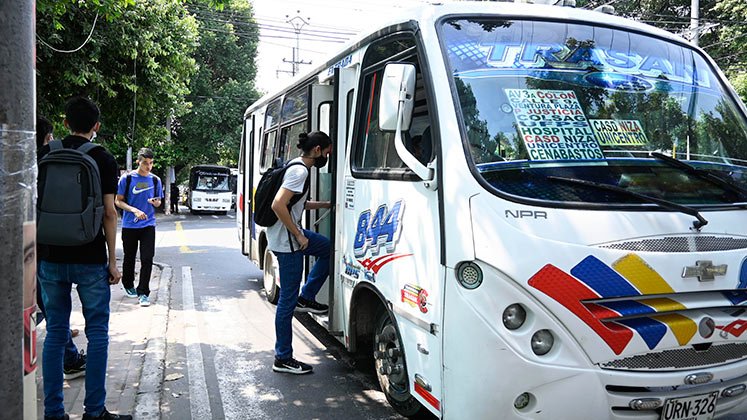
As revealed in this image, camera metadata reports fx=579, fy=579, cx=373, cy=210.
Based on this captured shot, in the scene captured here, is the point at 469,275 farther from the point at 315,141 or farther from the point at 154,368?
the point at 154,368

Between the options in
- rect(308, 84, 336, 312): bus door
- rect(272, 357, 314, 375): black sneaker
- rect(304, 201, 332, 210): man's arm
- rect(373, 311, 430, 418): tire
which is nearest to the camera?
rect(373, 311, 430, 418): tire

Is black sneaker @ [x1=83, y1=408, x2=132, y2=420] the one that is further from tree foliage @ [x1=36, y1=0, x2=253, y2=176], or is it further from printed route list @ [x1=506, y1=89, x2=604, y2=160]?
tree foliage @ [x1=36, y1=0, x2=253, y2=176]

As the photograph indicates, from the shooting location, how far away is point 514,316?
2805mm

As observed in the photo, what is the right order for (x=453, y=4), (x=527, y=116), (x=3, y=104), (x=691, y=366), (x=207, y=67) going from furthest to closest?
(x=207, y=67)
(x=453, y=4)
(x=527, y=116)
(x=691, y=366)
(x=3, y=104)

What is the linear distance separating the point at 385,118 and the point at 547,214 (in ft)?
3.63

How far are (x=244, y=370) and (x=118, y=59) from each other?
7.99 metres

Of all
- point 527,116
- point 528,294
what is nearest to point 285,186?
point 527,116

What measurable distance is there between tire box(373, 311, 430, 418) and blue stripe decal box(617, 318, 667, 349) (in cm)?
140

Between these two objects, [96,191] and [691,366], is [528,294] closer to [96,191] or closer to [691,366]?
[691,366]

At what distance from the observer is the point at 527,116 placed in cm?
327

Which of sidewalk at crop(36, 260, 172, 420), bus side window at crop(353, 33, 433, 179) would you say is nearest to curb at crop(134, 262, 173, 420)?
sidewalk at crop(36, 260, 172, 420)

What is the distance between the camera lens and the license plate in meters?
2.86

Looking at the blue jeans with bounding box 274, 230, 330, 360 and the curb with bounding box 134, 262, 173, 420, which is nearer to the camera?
the curb with bounding box 134, 262, 173, 420

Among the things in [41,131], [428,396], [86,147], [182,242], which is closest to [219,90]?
[182,242]
